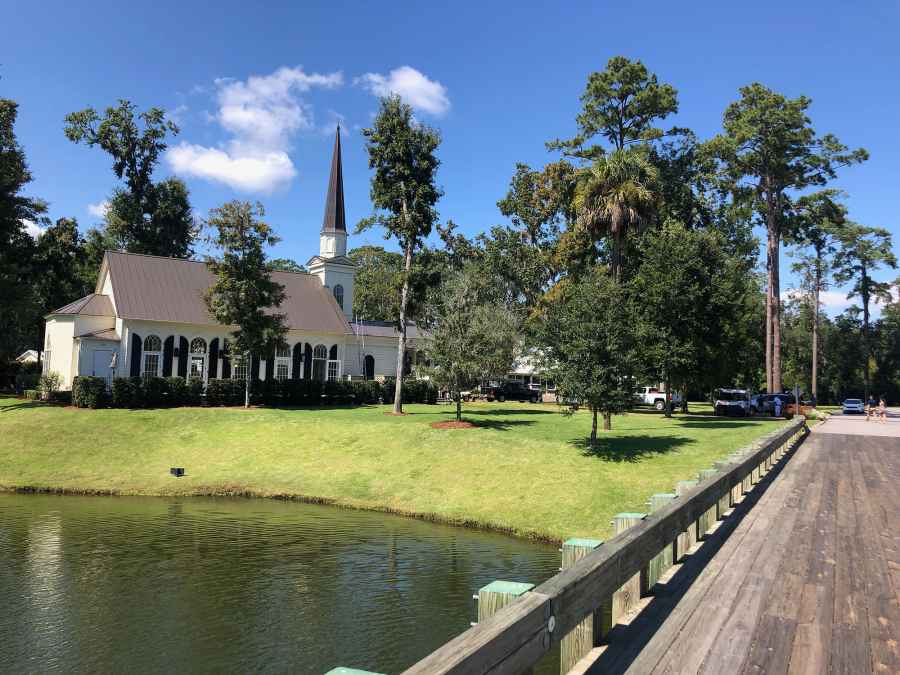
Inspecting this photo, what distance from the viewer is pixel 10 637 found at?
31.6 feet

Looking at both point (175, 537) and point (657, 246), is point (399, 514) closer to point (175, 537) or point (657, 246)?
point (175, 537)

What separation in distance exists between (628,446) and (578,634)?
1855 centimetres

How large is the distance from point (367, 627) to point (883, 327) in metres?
85.5

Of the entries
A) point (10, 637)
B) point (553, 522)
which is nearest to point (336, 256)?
point (553, 522)

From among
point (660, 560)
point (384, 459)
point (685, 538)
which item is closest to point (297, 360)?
point (384, 459)

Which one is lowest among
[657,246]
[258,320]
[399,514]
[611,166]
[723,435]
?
[399,514]

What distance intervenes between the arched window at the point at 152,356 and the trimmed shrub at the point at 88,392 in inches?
265

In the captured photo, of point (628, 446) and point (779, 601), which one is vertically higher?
point (779, 601)

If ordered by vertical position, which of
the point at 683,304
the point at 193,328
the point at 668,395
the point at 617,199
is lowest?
the point at 668,395

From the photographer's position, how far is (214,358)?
41.9 meters

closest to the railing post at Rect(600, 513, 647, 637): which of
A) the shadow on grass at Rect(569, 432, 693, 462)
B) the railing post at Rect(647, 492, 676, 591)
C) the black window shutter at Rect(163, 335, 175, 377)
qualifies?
the railing post at Rect(647, 492, 676, 591)

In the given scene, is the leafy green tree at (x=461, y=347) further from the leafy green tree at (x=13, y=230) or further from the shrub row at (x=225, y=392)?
the leafy green tree at (x=13, y=230)

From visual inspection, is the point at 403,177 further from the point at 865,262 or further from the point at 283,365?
the point at 865,262

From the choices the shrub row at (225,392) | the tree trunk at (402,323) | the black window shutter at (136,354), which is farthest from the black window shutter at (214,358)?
the tree trunk at (402,323)
